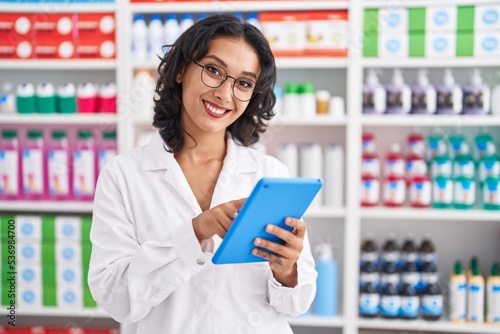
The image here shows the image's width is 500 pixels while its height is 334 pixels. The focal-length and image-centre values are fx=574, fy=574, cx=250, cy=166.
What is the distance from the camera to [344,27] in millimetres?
Result: 2727

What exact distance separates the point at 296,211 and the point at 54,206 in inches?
82.5

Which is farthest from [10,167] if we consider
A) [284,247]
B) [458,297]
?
[458,297]

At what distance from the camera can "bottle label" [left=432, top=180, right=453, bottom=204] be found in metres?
2.73

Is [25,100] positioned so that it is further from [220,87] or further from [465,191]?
[465,191]

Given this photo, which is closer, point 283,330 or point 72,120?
point 283,330

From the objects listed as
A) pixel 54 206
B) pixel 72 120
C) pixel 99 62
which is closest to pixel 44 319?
pixel 54 206

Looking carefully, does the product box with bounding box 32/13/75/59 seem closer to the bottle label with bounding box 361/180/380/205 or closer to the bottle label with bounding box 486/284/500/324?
the bottle label with bounding box 361/180/380/205

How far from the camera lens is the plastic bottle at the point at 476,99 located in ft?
8.91

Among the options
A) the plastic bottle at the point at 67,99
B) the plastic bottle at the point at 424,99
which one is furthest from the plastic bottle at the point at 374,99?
the plastic bottle at the point at 67,99

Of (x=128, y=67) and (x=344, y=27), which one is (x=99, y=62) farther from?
(x=344, y=27)

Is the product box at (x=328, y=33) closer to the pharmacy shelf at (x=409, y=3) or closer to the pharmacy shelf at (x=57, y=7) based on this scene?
the pharmacy shelf at (x=409, y=3)

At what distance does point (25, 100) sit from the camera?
2.89 metres

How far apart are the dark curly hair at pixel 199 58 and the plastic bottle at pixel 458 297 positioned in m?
1.66

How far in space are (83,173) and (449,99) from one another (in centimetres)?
182
